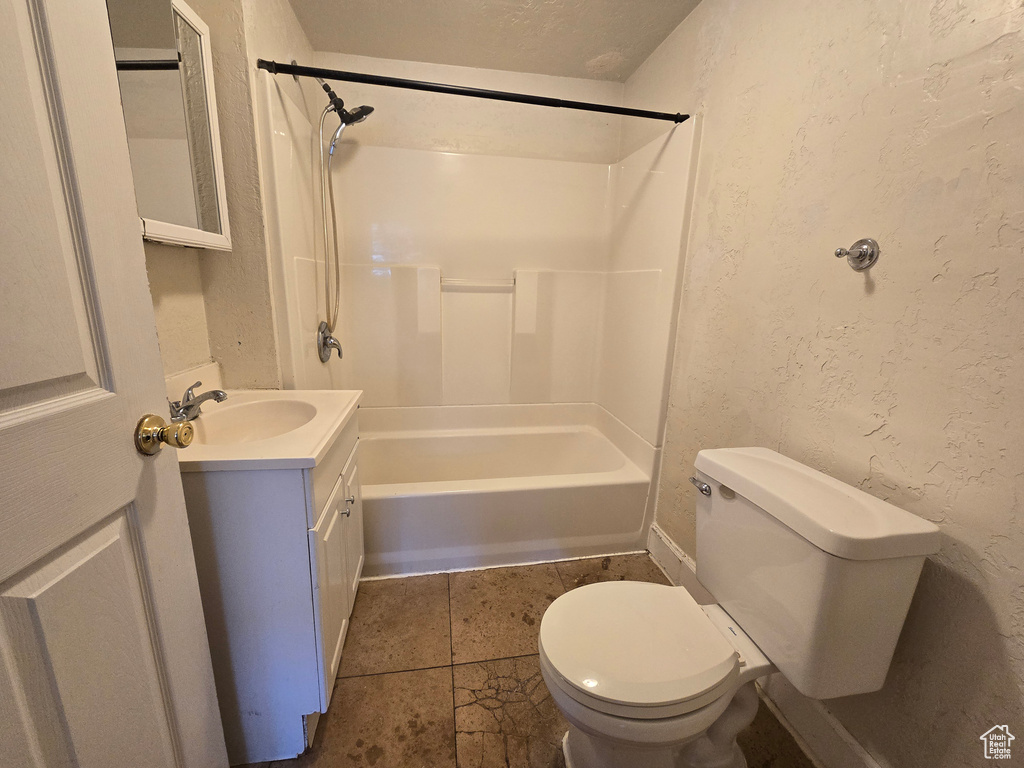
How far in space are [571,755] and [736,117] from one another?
6.57ft

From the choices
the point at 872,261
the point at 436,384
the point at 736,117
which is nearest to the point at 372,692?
the point at 436,384

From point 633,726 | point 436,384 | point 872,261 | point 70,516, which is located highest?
point 872,261

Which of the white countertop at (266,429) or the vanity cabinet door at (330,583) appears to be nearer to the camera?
the white countertop at (266,429)

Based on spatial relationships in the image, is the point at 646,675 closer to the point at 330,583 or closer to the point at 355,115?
the point at 330,583

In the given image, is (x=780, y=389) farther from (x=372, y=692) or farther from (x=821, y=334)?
(x=372, y=692)

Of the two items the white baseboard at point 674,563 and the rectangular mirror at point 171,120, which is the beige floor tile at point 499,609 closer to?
the white baseboard at point 674,563

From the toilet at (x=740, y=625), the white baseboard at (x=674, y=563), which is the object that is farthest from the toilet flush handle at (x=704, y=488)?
the white baseboard at (x=674, y=563)

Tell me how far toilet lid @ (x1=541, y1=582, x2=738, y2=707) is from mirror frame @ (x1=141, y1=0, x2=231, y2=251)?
132cm

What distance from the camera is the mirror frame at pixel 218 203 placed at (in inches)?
38.1

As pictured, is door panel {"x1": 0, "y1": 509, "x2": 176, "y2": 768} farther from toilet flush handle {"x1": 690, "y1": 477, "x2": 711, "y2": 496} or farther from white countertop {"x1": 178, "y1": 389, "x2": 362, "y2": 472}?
toilet flush handle {"x1": 690, "y1": 477, "x2": 711, "y2": 496}

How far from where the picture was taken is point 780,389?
3.84 feet

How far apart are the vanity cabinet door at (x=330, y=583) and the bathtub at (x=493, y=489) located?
40 cm

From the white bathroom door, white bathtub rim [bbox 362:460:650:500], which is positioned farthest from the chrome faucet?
white bathtub rim [bbox 362:460:650:500]

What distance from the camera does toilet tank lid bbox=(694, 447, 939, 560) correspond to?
74cm
